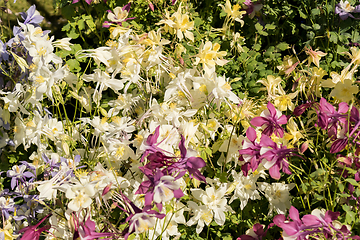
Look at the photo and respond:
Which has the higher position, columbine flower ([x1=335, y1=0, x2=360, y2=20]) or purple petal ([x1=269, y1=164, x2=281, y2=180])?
columbine flower ([x1=335, y1=0, x2=360, y2=20])

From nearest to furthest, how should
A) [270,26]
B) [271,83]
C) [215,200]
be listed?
[215,200]
[271,83]
[270,26]

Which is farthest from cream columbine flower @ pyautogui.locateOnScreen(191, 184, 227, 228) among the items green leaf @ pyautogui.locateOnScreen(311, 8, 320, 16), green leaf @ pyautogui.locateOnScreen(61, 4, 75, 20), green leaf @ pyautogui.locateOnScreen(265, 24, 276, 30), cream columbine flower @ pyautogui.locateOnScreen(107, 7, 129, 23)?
green leaf @ pyautogui.locateOnScreen(61, 4, 75, 20)

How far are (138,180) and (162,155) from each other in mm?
481

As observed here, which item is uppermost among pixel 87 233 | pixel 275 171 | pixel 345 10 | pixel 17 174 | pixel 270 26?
pixel 345 10

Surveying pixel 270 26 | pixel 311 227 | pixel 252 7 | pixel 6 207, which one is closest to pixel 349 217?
pixel 311 227

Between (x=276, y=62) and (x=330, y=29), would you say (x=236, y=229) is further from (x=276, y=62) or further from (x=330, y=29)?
(x=330, y=29)

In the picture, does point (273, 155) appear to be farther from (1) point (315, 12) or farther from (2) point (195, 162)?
(1) point (315, 12)

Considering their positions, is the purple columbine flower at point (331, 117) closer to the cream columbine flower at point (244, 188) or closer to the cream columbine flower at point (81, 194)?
the cream columbine flower at point (244, 188)

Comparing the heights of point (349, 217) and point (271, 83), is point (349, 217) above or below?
below

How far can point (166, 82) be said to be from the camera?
1697 millimetres

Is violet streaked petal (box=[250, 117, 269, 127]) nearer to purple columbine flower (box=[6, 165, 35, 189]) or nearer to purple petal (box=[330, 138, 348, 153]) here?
purple petal (box=[330, 138, 348, 153])

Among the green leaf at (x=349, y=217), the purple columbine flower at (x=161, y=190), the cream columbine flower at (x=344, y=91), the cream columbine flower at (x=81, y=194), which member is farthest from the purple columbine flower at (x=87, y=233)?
the cream columbine flower at (x=344, y=91)

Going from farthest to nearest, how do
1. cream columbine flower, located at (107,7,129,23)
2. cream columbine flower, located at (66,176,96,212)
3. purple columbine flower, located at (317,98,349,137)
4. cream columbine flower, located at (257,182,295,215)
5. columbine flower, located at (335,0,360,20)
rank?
columbine flower, located at (335,0,360,20), cream columbine flower, located at (107,7,129,23), cream columbine flower, located at (257,182,295,215), purple columbine flower, located at (317,98,349,137), cream columbine flower, located at (66,176,96,212)

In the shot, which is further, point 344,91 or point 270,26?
point 270,26
